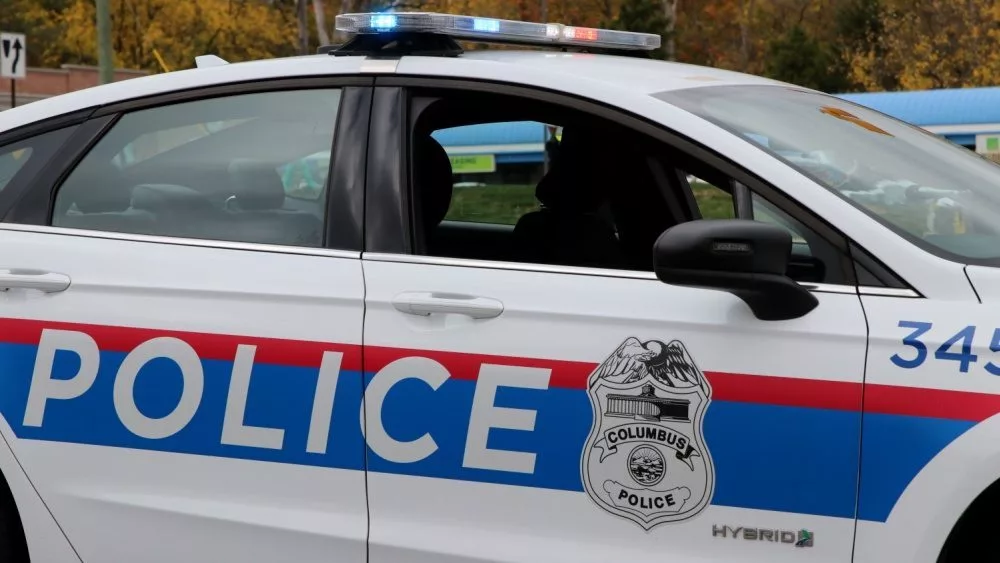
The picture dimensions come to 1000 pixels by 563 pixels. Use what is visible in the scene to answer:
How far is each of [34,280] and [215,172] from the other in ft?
1.60

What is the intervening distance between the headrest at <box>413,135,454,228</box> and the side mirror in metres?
0.78

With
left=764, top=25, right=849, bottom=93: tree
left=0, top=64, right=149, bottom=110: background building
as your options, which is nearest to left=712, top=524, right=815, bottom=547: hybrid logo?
left=764, top=25, right=849, bottom=93: tree

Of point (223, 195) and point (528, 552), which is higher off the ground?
point (223, 195)

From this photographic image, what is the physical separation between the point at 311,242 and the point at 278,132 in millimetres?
317

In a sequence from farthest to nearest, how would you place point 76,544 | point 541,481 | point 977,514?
point 76,544 < point 541,481 < point 977,514

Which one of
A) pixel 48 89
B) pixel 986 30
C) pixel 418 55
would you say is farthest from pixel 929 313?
pixel 48 89

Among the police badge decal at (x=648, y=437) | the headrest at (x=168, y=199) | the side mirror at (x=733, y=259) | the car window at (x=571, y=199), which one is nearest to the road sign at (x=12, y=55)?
the car window at (x=571, y=199)

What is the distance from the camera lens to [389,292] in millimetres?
3064

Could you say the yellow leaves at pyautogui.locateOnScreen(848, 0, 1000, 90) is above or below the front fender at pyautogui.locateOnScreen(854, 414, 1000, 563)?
below

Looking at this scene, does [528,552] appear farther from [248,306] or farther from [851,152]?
[851,152]

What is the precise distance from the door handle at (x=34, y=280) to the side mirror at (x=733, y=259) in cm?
145

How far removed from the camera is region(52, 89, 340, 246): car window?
10.9 ft

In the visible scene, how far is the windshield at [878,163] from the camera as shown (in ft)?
9.28

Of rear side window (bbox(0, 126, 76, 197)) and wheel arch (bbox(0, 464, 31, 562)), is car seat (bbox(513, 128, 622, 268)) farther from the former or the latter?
wheel arch (bbox(0, 464, 31, 562))
